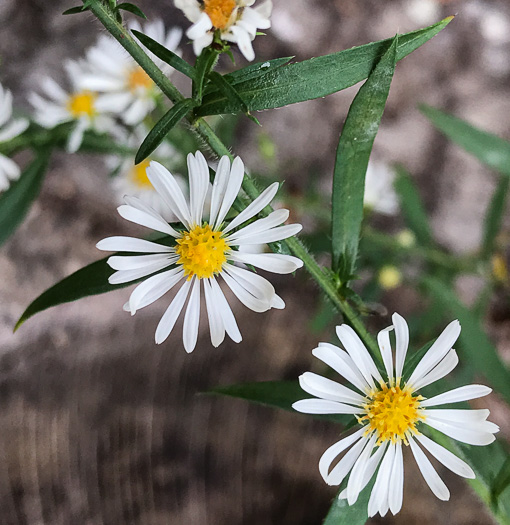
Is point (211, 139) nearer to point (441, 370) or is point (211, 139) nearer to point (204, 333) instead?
point (441, 370)

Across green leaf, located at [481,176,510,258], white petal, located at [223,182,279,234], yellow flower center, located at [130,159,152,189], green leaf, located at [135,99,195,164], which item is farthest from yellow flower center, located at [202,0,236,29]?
green leaf, located at [481,176,510,258]

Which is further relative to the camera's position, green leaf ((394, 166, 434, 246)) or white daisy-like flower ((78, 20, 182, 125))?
green leaf ((394, 166, 434, 246))

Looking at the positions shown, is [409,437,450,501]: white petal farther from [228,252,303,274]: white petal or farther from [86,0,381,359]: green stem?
[228,252,303,274]: white petal

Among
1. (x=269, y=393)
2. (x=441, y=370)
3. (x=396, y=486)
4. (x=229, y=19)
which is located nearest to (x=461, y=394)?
(x=441, y=370)

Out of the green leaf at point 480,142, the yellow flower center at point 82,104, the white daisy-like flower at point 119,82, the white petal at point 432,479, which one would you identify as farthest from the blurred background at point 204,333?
the white petal at point 432,479

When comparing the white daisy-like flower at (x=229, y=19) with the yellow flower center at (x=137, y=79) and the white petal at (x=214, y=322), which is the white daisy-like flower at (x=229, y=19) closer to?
the white petal at (x=214, y=322)

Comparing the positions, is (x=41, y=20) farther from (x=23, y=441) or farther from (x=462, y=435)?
(x=462, y=435)

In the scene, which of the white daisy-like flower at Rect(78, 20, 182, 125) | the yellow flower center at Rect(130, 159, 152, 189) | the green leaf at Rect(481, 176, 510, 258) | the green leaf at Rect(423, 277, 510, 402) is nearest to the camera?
the green leaf at Rect(423, 277, 510, 402)
